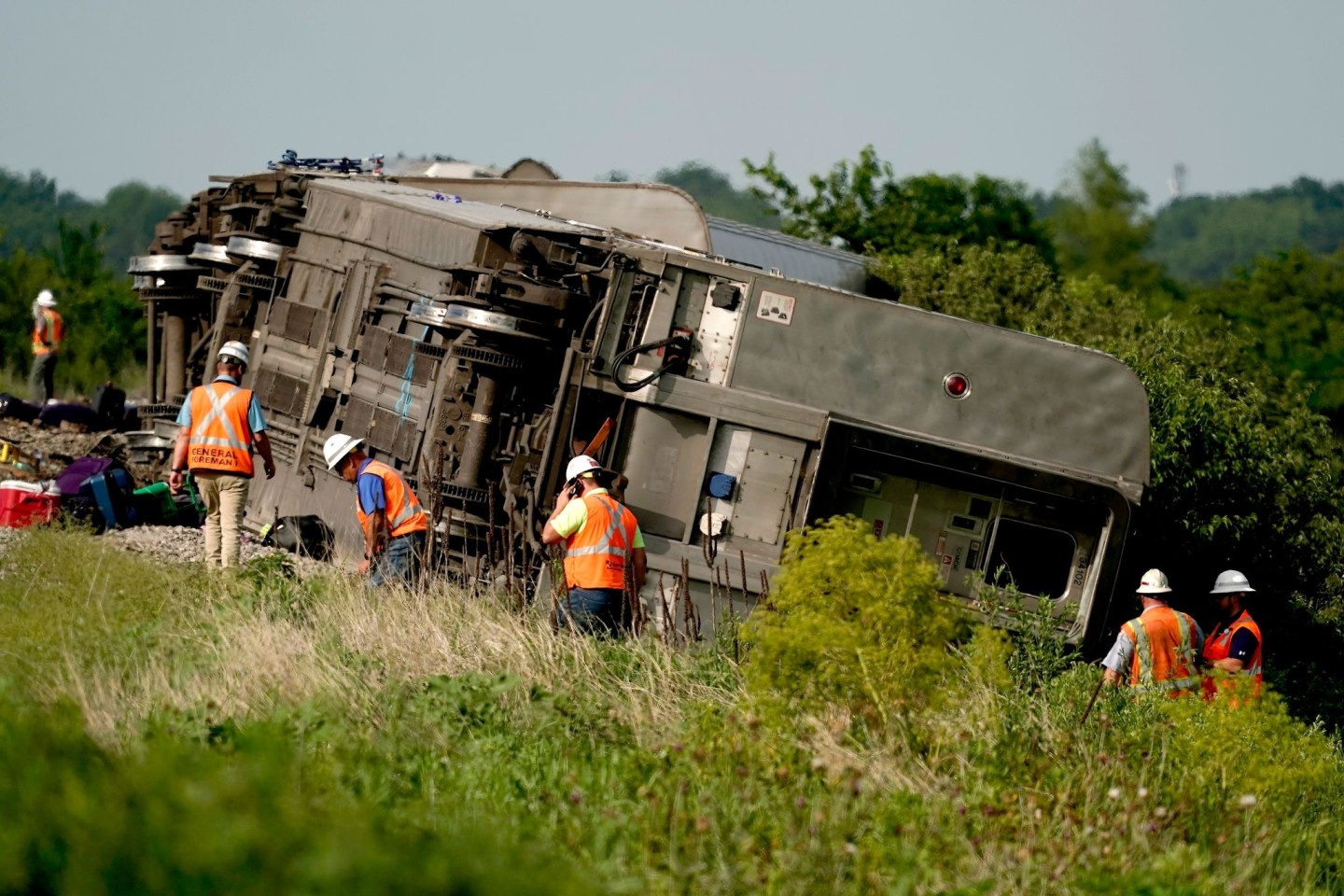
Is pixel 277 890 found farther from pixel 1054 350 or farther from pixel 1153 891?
pixel 1054 350

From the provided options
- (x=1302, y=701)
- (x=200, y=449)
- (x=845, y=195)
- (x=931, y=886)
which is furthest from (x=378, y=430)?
(x=845, y=195)

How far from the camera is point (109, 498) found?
13.7m

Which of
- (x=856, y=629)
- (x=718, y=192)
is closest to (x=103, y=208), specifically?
(x=718, y=192)

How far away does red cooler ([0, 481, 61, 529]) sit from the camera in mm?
13258

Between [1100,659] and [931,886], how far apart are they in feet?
19.3

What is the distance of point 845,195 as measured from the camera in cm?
2652

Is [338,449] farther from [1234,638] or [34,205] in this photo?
[34,205]

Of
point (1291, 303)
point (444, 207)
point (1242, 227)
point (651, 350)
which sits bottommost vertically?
point (651, 350)

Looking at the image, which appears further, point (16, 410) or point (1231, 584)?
point (16, 410)

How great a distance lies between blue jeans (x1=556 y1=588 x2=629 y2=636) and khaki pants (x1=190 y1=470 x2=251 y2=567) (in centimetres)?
268

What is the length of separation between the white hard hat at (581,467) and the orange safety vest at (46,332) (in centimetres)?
1397

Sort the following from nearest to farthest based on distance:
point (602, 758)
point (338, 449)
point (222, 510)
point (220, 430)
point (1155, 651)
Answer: point (602, 758), point (1155, 651), point (338, 449), point (222, 510), point (220, 430)

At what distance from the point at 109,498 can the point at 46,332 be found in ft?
31.5

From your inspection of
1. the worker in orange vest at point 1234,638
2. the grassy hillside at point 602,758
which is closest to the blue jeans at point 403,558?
the grassy hillside at point 602,758
